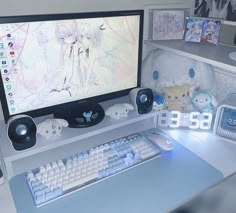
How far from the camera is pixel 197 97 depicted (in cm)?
105

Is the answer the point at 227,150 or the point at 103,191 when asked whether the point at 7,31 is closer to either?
the point at 103,191

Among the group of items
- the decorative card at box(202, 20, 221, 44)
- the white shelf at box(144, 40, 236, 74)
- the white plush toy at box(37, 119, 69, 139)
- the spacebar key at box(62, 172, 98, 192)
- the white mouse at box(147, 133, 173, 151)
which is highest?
the decorative card at box(202, 20, 221, 44)

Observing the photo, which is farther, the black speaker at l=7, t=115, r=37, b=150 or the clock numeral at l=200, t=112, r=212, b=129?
the clock numeral at l=200, t=112, r=212, b=129

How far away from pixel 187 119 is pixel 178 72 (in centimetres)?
21

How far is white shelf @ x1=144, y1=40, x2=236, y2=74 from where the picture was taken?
0.85 m

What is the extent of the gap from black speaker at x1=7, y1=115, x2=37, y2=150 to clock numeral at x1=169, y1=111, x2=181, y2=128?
55 centimetres

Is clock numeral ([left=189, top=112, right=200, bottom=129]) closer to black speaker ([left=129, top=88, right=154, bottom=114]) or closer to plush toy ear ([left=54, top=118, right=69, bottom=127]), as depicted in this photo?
black speaker ([left=129, top=88, right=154, bottom=114])

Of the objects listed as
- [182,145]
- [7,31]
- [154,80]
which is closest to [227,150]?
[182,145]

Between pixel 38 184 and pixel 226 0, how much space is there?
3.18ft

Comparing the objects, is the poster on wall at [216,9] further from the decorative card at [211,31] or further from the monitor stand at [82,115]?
the monitor stand at [82,115]

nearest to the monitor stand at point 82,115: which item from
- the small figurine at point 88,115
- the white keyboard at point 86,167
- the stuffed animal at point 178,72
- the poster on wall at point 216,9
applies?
the small figurine at point 88,115

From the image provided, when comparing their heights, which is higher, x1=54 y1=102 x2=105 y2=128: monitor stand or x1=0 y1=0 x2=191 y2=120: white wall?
x1=0 y1=0 x2=191 y2=120: white wall

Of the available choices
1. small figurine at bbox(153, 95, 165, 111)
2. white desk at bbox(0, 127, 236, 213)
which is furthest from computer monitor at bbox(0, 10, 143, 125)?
white desk at bbox(0, 127, 236, 213)

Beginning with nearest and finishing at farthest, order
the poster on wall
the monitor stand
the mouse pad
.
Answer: the mouse pad < the monitor stand < the poster on wall
